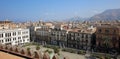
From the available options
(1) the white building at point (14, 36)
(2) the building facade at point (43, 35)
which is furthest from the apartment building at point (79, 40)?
(1) the white building at point (14, 36)

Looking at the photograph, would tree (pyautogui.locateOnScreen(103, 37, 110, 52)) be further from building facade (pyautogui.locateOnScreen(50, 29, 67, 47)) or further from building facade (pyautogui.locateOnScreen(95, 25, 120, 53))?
building facade (pyautogui.locateOnScreen(50, 29, 67, 47))

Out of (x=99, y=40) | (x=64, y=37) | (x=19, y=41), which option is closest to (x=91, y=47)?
(x=99, y=40)

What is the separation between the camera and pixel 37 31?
71.9m

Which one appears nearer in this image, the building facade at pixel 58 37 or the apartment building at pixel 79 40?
the apartment building at pixel 79 40

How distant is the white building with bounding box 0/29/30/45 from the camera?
50.7 meters

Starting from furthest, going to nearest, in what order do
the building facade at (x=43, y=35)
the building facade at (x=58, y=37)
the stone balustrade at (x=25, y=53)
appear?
the building facade at (x=43, y=35)
the building facade at (x=58, y=37)
the stone balustrade at (x=25, y=53)

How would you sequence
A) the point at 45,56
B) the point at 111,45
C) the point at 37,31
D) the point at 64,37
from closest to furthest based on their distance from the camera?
the point at 45,56 → the point at 111,45 → the point at 64,37 → the point at 37,31

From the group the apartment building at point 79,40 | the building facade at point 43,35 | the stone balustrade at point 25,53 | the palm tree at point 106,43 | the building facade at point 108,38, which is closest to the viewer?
the stone balustrade at point 25,53

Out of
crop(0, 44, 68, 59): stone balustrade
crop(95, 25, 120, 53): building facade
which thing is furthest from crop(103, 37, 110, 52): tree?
crop(0, 44, 68, 59): stone balustrade

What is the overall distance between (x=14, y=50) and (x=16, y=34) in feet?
160

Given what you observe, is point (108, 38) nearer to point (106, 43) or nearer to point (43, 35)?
point (106, 43)

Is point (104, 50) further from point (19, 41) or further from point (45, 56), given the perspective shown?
point (45, 56)

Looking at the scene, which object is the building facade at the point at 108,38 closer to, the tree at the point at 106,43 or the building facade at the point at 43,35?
the tree at the point at 106,43

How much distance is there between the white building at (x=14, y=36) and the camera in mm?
50656
